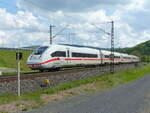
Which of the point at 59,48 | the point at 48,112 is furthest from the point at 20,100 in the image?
the point at 59,48

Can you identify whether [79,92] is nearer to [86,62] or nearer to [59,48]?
[59,48]

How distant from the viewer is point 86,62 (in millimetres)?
31219

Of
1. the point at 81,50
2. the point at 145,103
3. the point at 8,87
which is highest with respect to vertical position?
the point at 81,50

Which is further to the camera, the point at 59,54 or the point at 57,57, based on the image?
the point at 59,54

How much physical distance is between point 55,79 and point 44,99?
239 inches

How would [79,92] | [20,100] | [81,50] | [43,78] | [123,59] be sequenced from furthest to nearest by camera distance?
[123,59] < [81,50] < [43,78] < [79,92] < [20,100]

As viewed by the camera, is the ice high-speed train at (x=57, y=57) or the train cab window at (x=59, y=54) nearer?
the ice high-speed train at (x=57, y=57)

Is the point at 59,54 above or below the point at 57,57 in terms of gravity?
above

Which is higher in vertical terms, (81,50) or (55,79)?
(81,50)

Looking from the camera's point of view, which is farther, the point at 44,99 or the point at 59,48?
the point at 59,48

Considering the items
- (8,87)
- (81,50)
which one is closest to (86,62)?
(81,50)

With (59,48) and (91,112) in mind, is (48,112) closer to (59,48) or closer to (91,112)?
(91,112)

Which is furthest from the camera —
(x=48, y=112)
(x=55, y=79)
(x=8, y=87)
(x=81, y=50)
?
(x=81, y=50)

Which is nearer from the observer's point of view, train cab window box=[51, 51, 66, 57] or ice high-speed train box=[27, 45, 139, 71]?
ice high-speed train box=[27, 45, 139, 71]
